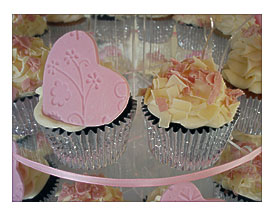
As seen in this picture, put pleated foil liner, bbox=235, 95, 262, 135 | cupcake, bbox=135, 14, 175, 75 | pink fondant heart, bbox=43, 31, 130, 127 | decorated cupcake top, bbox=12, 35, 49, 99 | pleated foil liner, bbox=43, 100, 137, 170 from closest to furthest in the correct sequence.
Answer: pink fondant heart, bbox=43, 31, 130, 127
pleated foil liner, bbox=43, 100, 137, 170
decorated cupcake top, bbox=12, 35, 49, 99
pleated foil liner, bbox=235, 95, 262, 135
cupcake, bbox=135, 14, 175, 75

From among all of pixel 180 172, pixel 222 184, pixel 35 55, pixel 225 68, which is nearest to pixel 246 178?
pixel 222 184

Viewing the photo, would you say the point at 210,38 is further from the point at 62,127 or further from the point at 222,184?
the point at 62,127

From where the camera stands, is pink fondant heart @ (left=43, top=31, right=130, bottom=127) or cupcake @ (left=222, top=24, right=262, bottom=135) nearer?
pink fondant heart @ (left=43, top=31, right=130, bottom=127)

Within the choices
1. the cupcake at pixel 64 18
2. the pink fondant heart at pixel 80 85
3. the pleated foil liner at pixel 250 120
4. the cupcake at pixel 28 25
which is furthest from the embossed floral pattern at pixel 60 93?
the cupcake at pixel 64 18

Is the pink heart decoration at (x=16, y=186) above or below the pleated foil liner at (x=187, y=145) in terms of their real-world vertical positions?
below

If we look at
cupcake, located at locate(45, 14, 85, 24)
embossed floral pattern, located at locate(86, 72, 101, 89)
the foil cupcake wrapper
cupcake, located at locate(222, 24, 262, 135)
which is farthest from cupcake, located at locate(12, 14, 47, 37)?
the foil cupcake wrapper

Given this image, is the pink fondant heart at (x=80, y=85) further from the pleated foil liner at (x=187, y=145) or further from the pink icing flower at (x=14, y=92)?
the pink icing flower at (x=14, y=92)

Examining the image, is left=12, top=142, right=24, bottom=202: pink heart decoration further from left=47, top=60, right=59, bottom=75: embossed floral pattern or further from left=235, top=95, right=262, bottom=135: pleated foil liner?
left=235, top=95, right=262, bottom=135: pleated foil liner
